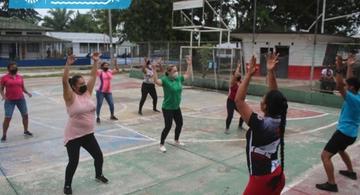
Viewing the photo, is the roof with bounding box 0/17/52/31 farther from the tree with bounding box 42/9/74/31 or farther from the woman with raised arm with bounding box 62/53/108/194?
the woman with raised arm with bounding box 62/53/108/194

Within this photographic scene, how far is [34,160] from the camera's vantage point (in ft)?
22.8

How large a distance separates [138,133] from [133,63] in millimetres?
19153

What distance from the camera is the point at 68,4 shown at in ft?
47.6

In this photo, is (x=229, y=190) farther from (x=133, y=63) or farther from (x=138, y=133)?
(x=133, y=63)

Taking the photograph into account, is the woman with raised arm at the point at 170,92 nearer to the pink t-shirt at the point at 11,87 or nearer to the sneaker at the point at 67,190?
the sneaker at the point at 67,190

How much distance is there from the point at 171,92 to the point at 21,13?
60.4 m

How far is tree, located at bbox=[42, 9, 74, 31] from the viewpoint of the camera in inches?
2872

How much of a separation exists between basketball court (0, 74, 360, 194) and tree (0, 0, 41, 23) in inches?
1927

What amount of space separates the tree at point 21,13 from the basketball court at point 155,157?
48.9 meters

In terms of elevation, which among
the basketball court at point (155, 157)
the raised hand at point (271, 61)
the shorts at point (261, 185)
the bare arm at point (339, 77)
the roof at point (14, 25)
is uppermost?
the roof at point (14, 25)

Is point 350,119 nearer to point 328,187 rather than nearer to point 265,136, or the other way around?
point 328,187

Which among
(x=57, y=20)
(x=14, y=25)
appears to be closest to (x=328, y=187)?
(x=14, y=25)

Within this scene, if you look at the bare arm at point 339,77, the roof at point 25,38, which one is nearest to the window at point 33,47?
the roof at point 25,38

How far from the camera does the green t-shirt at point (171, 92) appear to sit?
7.31m
